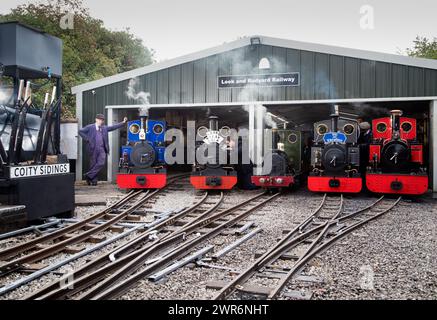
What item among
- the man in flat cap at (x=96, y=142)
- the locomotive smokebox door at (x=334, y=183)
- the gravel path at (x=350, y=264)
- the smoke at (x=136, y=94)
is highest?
the smoke at (x=136, y=94)

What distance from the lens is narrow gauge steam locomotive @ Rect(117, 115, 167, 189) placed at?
38.6 ft

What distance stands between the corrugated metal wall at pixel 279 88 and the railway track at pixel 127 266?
6.91 metres

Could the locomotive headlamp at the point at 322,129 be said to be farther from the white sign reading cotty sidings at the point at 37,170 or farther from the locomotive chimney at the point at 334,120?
the white sign reading cotty sidings at the point at 37,170

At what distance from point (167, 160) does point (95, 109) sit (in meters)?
3.50

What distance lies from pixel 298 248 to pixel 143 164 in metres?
7.12

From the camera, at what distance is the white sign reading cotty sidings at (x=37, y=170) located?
6.36 metres

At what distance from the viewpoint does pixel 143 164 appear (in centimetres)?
1194

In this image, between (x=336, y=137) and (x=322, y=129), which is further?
(x=322, y=129)

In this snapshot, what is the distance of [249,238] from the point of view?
249 inches

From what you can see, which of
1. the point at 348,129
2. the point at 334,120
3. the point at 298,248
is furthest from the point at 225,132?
the point at 298,248

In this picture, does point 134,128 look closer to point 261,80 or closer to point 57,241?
point 261,80

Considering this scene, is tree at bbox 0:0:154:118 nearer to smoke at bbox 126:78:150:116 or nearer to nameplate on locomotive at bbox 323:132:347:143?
smoke at bbox 126:78:150:116

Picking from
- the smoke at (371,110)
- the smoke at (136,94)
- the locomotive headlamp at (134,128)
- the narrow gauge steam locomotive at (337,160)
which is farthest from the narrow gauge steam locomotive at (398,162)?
the smoke at (136,94)

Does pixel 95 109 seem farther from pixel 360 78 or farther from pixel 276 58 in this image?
pixel 360 78
